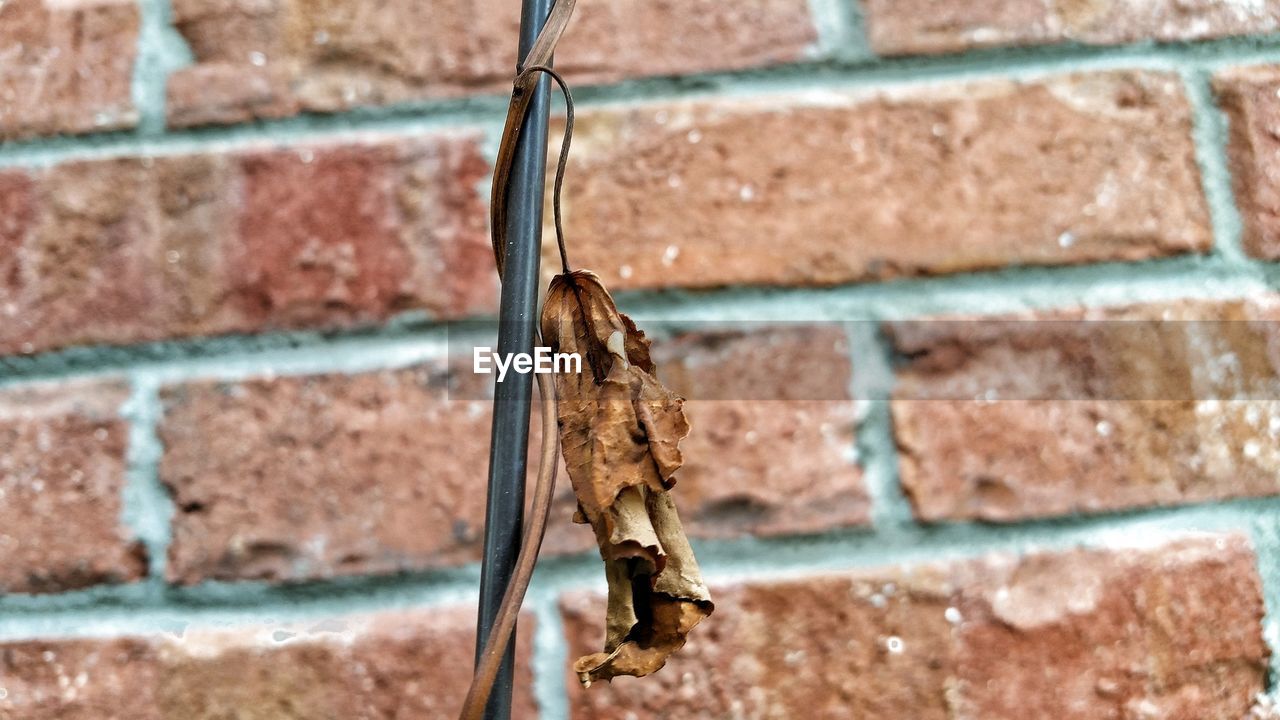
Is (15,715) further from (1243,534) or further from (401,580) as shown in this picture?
(1243,534)

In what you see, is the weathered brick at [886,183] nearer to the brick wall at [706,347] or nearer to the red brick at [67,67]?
the brick wall at [706,347]

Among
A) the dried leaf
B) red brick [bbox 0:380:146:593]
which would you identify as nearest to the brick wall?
red brick [bbox 0:380:146:593]

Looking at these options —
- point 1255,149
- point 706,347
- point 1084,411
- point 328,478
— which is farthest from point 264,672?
point 1255,149

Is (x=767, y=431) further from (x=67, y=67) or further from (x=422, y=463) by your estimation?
(x=67, y=67)

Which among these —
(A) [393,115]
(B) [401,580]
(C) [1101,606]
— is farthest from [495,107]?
(C) [1101,606]

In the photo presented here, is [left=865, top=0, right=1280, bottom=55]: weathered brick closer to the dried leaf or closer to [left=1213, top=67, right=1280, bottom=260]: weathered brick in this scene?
[left=1213, top=67, right=1280, bottom=260]: weathered brick
